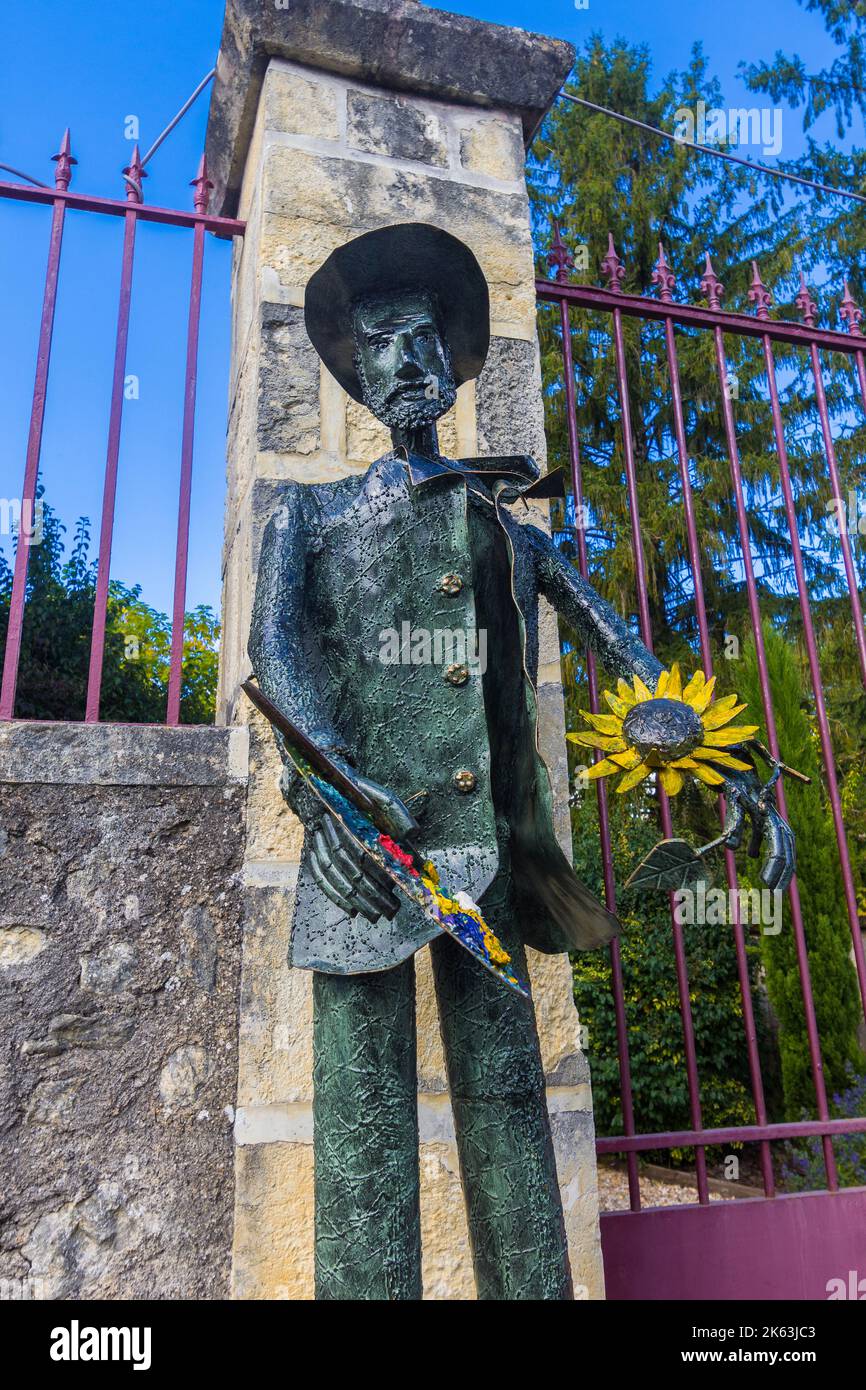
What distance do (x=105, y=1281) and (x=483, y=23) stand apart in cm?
315

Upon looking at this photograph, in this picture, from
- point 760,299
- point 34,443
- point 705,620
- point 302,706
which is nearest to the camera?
point 302,706

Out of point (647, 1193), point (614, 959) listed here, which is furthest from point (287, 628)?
point (647, 1193)

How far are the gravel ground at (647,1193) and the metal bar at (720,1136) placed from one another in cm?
300

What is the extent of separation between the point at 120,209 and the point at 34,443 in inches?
28.1

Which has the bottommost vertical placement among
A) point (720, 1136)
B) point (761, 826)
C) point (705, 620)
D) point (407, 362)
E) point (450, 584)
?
point (720, 1136)

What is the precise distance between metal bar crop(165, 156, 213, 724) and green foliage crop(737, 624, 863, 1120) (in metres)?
3.68

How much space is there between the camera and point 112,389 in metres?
2.42

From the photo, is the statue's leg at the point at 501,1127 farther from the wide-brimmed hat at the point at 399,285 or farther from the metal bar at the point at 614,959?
the wide-brimmed hat at the point at 399,285

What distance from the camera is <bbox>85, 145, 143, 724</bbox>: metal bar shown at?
88.0 inches

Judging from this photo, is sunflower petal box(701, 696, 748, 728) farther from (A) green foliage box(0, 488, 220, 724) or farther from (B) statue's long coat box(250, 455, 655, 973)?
(A) green foliage box(0, 488, 220, 724)

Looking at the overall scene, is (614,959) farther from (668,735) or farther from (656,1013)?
(656,1013)
